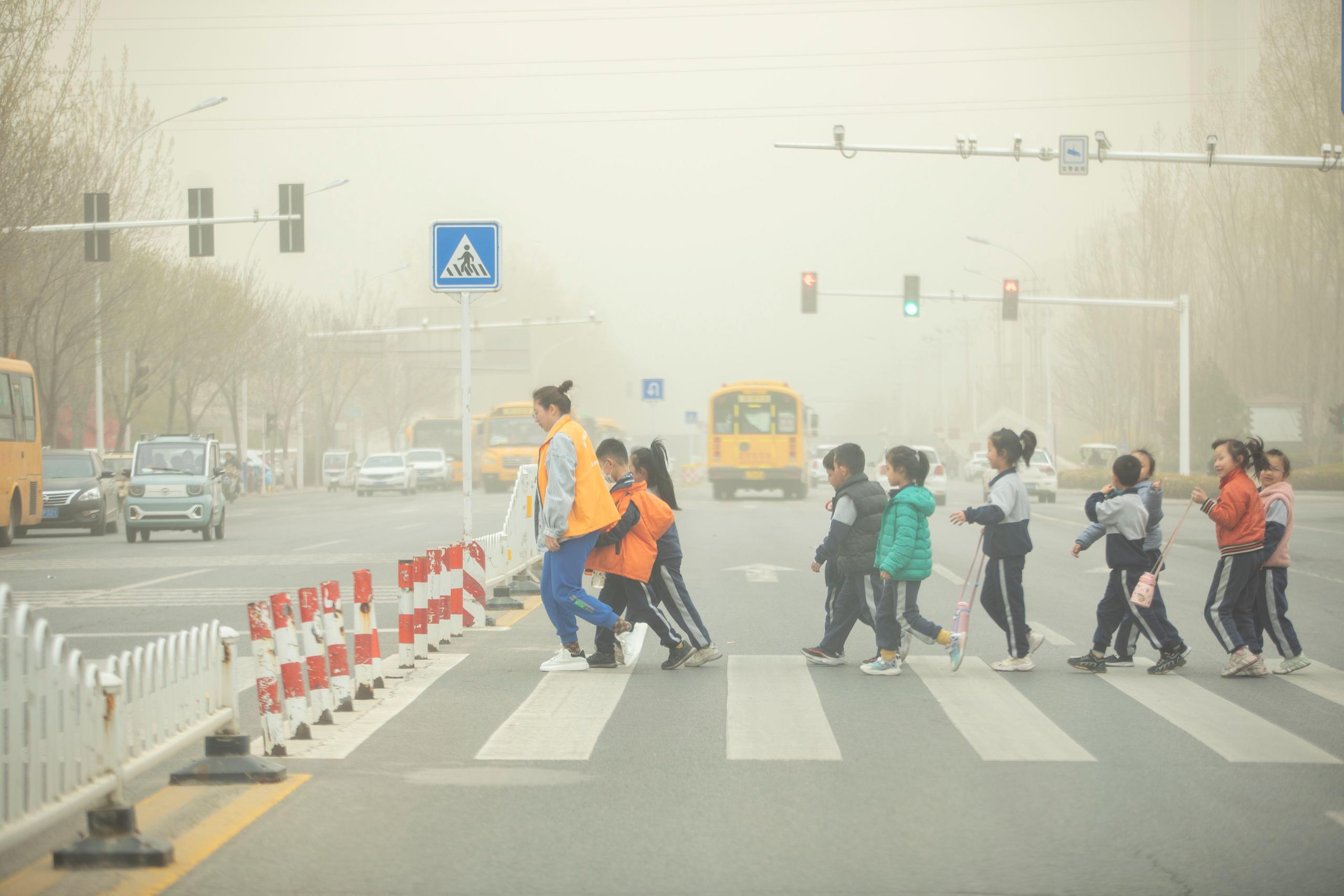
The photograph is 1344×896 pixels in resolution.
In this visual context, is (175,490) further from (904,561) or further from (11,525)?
(904,561)

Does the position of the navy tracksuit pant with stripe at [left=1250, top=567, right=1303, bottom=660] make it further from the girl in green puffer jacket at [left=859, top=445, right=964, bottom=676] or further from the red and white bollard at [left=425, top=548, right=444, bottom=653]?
the red and white bollard at [left=425, top=548, right=444, bottom=653]

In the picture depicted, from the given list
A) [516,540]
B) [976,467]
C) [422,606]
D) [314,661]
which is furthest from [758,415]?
[314,661]

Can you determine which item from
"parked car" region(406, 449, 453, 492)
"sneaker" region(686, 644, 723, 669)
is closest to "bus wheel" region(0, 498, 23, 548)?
"sneaker" region(686, 644, 723, 669)

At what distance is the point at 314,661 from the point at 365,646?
1.19 meters

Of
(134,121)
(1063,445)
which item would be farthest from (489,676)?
(1063,445)

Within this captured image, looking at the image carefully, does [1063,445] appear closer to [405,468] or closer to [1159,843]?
[405,468]

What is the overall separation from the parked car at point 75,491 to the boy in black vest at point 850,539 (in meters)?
21.8

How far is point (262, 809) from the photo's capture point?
230 inches

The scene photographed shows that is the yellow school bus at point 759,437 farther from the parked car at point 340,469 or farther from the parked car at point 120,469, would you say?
the parked car at point 340,469

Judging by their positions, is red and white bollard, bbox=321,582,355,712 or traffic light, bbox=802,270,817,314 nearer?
red and white bollard, bbox=321,582,355,712

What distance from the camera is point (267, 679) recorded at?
667 centimetres

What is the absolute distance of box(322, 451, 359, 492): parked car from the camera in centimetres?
6688

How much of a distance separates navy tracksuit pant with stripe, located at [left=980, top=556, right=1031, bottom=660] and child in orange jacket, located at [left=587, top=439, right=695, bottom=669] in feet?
6.74

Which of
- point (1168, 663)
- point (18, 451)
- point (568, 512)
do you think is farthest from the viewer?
point (18, 451)
